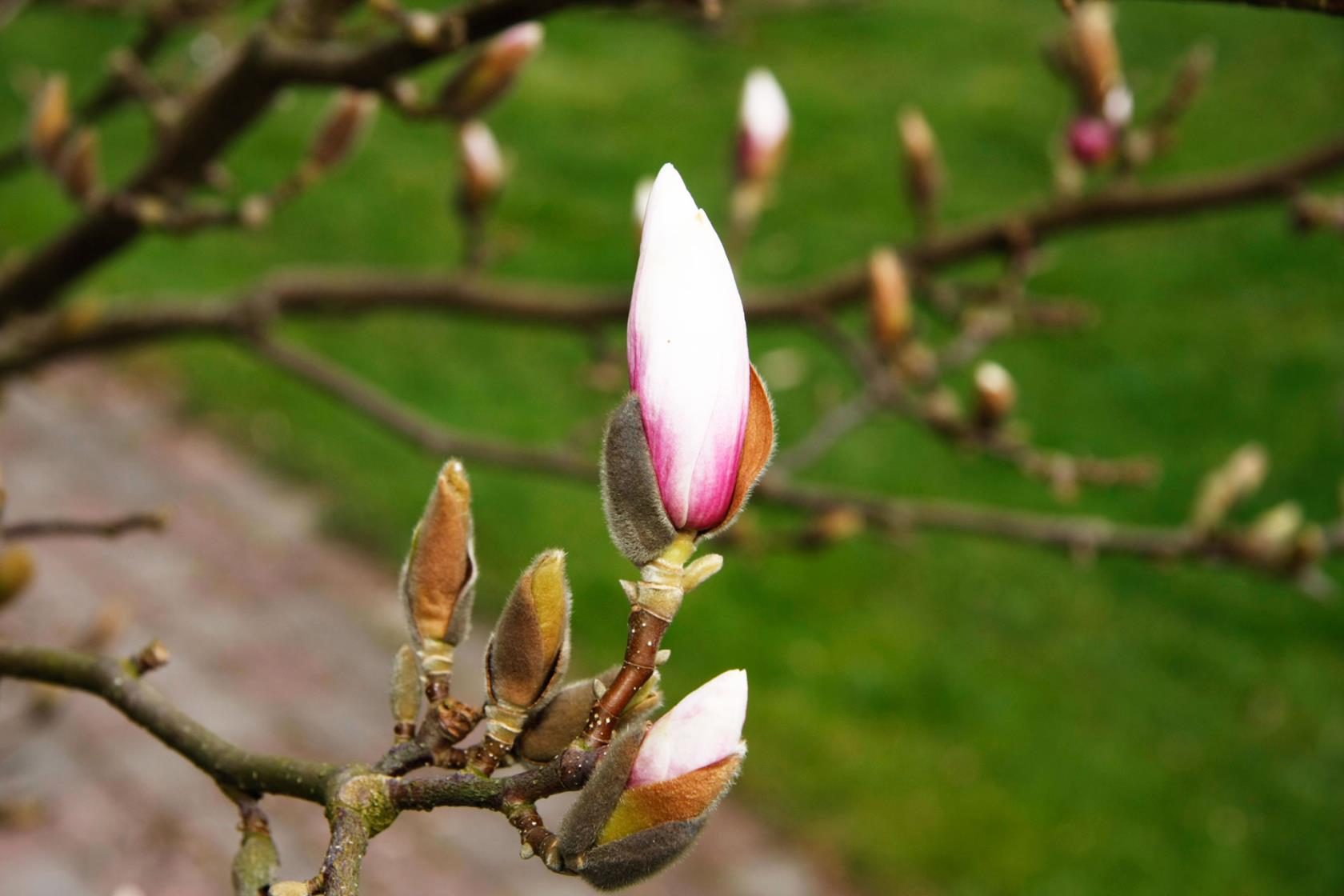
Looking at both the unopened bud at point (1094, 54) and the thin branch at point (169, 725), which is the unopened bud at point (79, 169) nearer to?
the thin branch at point (169, 725)

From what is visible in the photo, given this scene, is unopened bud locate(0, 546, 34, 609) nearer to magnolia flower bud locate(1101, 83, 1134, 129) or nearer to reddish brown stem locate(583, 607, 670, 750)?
reddish brown stem locate(583, 607, 670, 750)

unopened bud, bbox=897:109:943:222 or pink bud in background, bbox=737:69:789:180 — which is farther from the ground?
pink bud in background, bbox=737:69:789:180

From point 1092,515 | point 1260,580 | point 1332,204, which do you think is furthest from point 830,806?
point 1332,204

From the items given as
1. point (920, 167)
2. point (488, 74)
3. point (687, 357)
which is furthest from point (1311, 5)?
point (920, 167)

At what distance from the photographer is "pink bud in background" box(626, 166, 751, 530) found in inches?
28.4

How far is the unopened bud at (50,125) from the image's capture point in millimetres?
1808

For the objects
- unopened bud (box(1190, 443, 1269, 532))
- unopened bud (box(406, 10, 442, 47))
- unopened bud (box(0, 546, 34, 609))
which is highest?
unopened bud (box(406, 10, 442, 47))

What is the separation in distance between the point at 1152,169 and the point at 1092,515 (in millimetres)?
2902

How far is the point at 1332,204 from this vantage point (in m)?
2.02

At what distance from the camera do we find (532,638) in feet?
2.58

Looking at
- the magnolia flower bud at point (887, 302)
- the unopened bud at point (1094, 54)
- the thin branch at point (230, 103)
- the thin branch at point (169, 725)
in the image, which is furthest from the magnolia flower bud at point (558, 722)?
the unopened bud at point (1094, 54)

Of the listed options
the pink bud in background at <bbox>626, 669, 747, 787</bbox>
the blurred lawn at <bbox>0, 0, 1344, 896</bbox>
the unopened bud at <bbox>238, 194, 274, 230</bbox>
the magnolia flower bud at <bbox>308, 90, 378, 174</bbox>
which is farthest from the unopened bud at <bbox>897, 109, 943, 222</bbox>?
the pink bud in background at <bbox>626, 669, 747, 787</bbox>

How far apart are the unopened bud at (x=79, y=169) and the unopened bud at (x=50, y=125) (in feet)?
0.05

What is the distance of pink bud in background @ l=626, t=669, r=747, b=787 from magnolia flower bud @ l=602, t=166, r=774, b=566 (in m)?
0.09
